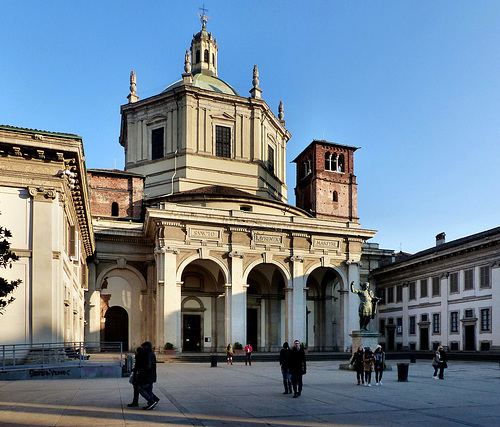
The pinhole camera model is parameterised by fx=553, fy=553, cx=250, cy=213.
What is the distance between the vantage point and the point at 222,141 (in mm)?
49062

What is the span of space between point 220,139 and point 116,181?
10.0 metres

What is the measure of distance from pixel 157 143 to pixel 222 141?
5838 millimetres

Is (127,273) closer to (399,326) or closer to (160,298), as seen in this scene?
(160,298)

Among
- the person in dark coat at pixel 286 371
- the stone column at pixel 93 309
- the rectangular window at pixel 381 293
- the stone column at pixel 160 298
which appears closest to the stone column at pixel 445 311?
the rectangular window at pixel 381 293

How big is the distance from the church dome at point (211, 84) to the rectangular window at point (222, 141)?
12.9 ft

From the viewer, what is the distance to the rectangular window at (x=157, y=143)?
49.1 meters

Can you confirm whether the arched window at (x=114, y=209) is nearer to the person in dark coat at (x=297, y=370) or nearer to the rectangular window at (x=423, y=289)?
the rectangular window at (x=423, y=289)

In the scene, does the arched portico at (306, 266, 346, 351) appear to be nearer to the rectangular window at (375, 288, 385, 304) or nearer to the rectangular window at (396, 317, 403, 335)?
the rectangular window at (396, 317, 403, 335)

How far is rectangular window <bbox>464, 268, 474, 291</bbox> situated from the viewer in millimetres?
40375

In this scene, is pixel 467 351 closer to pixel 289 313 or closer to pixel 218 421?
pixel 289 313

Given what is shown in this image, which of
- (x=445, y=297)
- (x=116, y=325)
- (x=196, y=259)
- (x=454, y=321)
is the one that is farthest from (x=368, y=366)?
(x=116, y=325)

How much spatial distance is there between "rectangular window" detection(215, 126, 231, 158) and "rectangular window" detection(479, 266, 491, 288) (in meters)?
22.6

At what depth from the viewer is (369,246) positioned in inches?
2114

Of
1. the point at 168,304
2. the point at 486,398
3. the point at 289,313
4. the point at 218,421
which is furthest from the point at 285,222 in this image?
the point at 218,421
